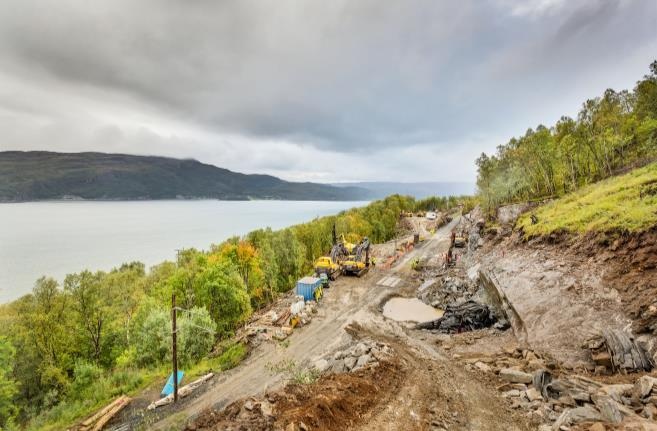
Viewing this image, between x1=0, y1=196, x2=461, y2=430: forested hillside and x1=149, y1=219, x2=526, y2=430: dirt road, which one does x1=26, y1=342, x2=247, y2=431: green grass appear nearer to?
x1=0, y1=196, x2=461, y2=430: forested hillside

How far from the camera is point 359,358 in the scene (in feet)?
47.7

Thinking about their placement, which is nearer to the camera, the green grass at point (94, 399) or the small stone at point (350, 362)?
the small stone at point (350, 362)

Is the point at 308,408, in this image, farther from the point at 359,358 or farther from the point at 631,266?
the point at 631,266

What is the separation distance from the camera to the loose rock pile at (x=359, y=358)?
13867mm

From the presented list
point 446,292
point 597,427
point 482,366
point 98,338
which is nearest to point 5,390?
point 98,338

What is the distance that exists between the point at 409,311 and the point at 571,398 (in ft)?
63.9

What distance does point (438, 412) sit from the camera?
369 inches

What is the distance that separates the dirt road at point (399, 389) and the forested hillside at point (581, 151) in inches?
1219

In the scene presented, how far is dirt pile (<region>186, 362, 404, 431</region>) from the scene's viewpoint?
7925 millimetres

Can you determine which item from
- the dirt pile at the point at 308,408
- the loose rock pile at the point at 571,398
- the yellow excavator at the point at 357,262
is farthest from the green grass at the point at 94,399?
the yellow excavator at the point at 357,262

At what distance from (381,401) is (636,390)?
7559 millimetres

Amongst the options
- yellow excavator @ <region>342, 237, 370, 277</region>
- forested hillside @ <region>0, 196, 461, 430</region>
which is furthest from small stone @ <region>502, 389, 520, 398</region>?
yellow excavator @ <region>342, 237, 370, 277</region>

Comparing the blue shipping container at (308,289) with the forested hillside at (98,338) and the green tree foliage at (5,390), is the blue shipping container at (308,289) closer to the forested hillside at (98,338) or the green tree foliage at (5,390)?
the forested hillside at (98,338)

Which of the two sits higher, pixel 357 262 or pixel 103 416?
pixel 357 262
